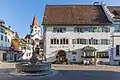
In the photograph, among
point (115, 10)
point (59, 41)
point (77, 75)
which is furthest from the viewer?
point (115, 10)

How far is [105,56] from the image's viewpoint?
46.3m

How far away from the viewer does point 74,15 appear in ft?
163

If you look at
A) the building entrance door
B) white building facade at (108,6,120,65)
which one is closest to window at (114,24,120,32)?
white building facade at (108,6,120,65)

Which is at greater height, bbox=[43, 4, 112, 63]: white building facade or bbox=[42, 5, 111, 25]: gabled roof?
bbox=[42, 5, 111, 25]: gabled roof

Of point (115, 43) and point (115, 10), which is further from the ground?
point (115, 10)

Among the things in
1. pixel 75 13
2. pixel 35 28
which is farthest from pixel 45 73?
pixel 35 28

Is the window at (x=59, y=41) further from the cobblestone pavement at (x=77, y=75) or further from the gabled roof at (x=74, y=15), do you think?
the cobblestone pavement at (x=77, y=75)

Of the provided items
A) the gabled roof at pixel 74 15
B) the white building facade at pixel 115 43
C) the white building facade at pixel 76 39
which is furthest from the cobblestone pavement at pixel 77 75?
the gabled roof at pixel 74 15

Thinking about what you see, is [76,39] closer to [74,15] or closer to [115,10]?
[74,15]

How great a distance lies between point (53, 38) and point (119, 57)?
12716mm

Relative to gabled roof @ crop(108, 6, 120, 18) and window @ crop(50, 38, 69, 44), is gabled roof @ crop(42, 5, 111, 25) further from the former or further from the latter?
window @ crop(50, 38, 69, 44)

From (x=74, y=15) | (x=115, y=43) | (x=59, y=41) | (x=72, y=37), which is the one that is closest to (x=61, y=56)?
(x=59, y=41)

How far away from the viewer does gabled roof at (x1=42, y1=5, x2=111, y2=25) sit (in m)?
47.4

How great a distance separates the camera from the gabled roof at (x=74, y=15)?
47375 millimetres
